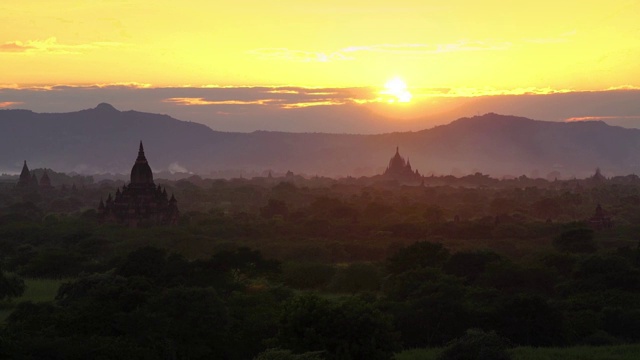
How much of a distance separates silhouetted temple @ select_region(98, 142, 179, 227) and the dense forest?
6.68 ft

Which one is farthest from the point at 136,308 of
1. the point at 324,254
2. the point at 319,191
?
the point at 319,191

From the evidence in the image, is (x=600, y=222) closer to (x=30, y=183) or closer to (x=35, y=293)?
(x=35, y=293)

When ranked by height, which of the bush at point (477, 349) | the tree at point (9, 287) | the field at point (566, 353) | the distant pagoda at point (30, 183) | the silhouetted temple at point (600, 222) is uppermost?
the bush at point (477, 349)

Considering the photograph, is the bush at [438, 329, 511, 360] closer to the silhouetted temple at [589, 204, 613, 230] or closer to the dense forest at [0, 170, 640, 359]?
the dense forest at [0, 170, 640, 359]

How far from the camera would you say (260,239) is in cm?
8931

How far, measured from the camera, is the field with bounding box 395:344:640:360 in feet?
124

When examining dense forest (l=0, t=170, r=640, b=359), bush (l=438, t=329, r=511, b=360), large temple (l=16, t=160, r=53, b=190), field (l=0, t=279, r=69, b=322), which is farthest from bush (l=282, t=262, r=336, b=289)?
large temple (l=16, t=160, r=53, b=190)

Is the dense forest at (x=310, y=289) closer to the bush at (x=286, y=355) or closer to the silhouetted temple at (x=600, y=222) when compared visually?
the bush at (x=286, y=355)

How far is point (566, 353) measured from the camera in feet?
128

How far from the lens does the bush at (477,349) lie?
35.3 meters

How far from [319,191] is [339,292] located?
125 meters

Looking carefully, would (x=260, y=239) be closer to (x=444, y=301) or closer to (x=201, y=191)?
(x=444, y=301)

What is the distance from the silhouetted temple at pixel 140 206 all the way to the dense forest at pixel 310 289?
6.68 ft

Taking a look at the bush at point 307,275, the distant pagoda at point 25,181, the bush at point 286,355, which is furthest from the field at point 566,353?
the distant pagoda at point 25,181
